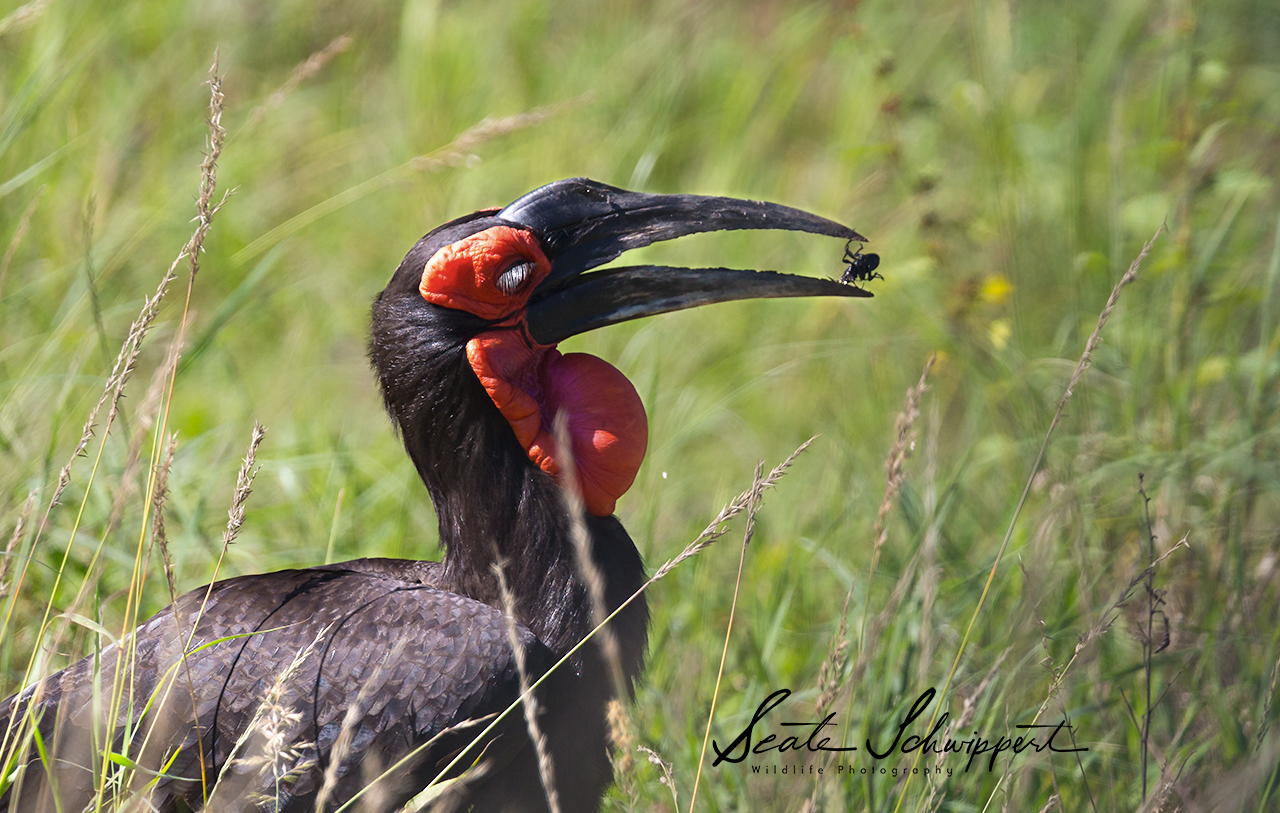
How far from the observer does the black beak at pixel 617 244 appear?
2.13m

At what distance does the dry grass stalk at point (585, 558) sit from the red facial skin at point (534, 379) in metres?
0.04

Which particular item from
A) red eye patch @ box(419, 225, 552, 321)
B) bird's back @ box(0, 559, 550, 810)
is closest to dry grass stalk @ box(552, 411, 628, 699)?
bird's back @ box(0, 559, 550, 810)

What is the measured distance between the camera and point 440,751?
6.22ft

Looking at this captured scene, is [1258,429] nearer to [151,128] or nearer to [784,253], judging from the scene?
[784,253]

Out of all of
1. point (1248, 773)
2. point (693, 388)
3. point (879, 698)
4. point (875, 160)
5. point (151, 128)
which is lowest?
point (879, 698)

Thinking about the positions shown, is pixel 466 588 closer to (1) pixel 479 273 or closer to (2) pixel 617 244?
(1) pixel 479 273

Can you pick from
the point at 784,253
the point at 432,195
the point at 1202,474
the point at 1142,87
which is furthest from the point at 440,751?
the point at 1142,87

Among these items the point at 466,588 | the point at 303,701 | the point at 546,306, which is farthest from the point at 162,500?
the point at 546,306

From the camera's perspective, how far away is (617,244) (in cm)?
219

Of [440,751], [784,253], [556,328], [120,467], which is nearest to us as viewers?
[440,751]

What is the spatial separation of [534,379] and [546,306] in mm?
145

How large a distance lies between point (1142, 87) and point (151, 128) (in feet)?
13.9

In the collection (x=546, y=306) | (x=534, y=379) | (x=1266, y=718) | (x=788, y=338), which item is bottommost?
(x=1266, y=718)

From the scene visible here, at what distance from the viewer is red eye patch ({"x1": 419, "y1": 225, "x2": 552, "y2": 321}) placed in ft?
6.83
